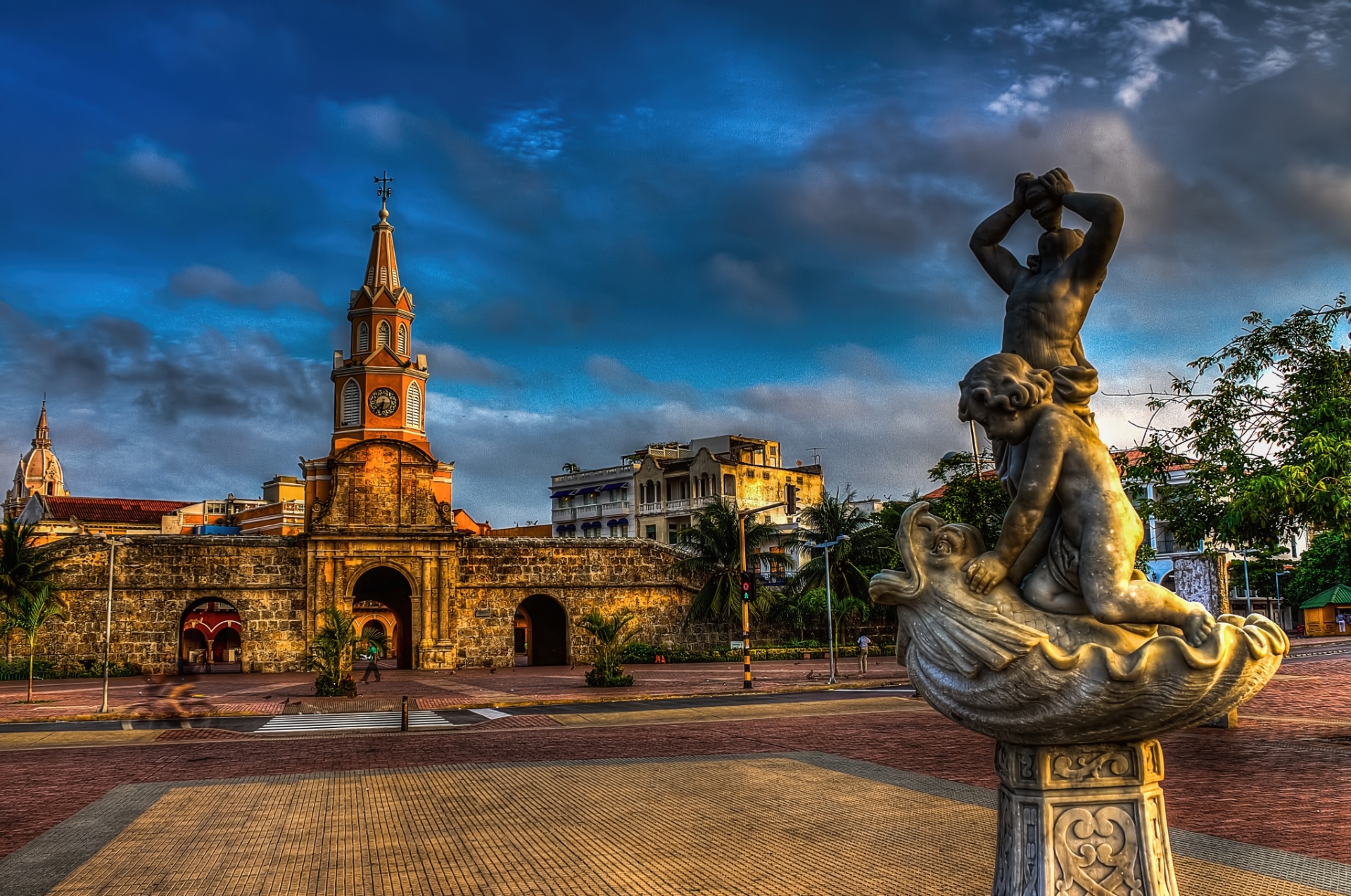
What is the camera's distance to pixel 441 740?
16484 millimetres

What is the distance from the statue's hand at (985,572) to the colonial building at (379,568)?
117 ft

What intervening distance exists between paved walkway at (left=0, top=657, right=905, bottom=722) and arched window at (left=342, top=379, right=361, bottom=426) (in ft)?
34.9

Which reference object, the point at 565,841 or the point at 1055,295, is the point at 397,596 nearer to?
the point at 565,841

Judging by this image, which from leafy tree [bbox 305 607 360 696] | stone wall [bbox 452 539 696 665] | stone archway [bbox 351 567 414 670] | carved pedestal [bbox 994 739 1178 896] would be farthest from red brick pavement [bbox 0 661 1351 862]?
stone archway [bbox 351 567 414 670]

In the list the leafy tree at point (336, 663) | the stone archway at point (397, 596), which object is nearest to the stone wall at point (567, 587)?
the stone archway at point (397, 596)

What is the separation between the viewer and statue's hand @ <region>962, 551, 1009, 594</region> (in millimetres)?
4715

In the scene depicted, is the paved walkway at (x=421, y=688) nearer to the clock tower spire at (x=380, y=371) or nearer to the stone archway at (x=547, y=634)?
the stone archway at (x=547, y=634)

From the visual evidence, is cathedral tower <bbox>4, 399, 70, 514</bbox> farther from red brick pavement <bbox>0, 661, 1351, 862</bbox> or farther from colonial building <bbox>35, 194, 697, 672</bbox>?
red brick pavement <bbox>0, 661, 1351, 862</bbox>

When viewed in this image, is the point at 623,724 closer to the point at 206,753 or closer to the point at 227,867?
the point at 206,753

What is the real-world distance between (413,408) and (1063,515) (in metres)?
40.8

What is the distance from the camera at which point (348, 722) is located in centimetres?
2022

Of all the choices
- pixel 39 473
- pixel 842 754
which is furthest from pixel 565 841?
pixel 39 473

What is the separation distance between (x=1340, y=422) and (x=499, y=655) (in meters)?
33.0

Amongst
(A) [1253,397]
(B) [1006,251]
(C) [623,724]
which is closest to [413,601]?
(C) [623,724]
